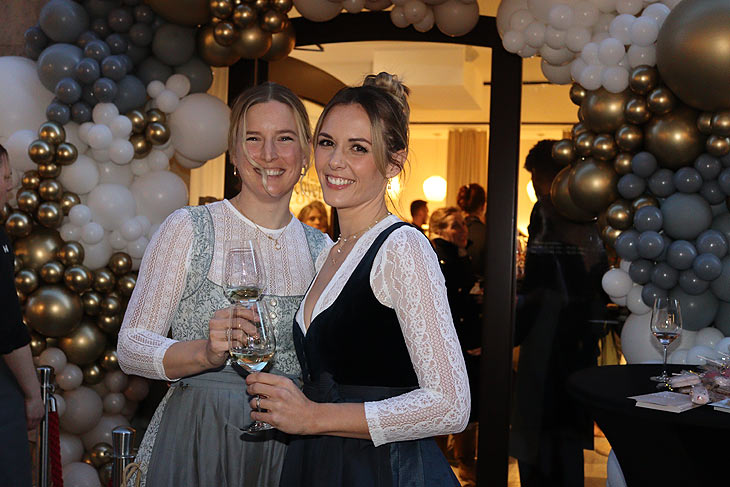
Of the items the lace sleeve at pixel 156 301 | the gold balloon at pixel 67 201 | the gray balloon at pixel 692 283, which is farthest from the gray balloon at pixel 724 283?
the gold balloon at pixel 67 201

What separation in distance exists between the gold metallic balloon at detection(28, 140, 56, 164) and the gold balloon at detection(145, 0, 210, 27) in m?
0.90

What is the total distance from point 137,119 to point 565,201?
218 centimetres

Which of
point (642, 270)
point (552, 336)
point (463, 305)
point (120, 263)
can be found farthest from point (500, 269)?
point (120, 263)

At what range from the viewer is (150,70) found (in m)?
4.04

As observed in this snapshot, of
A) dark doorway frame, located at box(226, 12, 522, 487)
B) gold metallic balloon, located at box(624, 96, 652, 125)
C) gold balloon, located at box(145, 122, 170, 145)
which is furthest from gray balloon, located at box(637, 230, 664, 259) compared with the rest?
→ gold balloon, located at box(145, 122, 170, 145)

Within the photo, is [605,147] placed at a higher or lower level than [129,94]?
lower

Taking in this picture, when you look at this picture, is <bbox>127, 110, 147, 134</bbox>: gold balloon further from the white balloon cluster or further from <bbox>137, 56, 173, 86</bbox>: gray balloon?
the white balloon cluster

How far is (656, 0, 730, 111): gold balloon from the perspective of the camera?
122 inches

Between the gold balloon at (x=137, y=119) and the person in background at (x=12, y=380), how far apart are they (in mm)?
1003

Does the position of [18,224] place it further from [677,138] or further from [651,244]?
[677,138]

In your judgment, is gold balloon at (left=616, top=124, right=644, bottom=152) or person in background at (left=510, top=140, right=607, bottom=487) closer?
gold balloon at (left=616, top=124, right=644, bottom=152)

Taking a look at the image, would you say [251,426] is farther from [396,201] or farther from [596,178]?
[596,178]

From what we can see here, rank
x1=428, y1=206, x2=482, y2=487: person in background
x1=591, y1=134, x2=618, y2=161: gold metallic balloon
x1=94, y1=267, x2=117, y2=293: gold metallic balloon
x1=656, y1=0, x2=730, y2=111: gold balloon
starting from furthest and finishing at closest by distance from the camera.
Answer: x1=428, y1=206, x2=482, y2=487: person in background → x1=94, y1=267, x2=117, y2=293: gold metallic balloon → x1=591, y1=134, x2=618, y2=161: gold metallic balloon → x1=656, y1=0, x2=730, y2=111: gold balloon

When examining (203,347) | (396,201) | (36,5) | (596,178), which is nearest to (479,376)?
(596,178)
